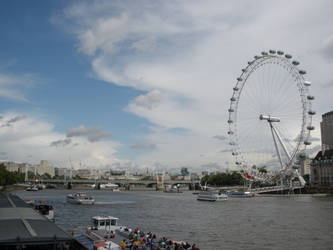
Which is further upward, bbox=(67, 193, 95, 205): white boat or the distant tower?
the distant tower

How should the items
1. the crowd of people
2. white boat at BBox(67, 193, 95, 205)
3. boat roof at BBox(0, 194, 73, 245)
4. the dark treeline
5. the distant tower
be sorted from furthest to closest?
the distant tower → the dark treeline → white boat at BBox(67, 193, 95, 205) → the crowd of people → boat roof at BBox(0, 194, 73, 245)

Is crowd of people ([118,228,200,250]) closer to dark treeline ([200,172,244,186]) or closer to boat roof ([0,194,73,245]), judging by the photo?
boat roof ([0,194,73,245])

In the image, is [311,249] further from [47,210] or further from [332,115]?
[332,115]

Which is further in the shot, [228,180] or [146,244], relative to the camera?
[228,180]

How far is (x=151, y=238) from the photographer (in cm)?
2572

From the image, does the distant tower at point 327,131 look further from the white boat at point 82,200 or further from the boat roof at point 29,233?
the boat roof at point 29,233

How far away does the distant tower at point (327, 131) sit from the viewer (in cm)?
18488

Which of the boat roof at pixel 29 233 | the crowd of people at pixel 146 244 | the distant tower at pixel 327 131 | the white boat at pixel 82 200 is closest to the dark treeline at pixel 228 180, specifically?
the distant tower at pixel 327 131

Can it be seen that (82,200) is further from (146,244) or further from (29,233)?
(29,233)

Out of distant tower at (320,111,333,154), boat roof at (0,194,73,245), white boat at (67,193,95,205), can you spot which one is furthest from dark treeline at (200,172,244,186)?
boat roof at (0,194,73,245)

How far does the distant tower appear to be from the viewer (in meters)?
185

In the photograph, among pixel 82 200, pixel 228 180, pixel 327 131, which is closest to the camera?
pixel 82 200

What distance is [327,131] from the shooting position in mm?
187750

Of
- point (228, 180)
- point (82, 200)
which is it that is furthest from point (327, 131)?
point (82, 200)
